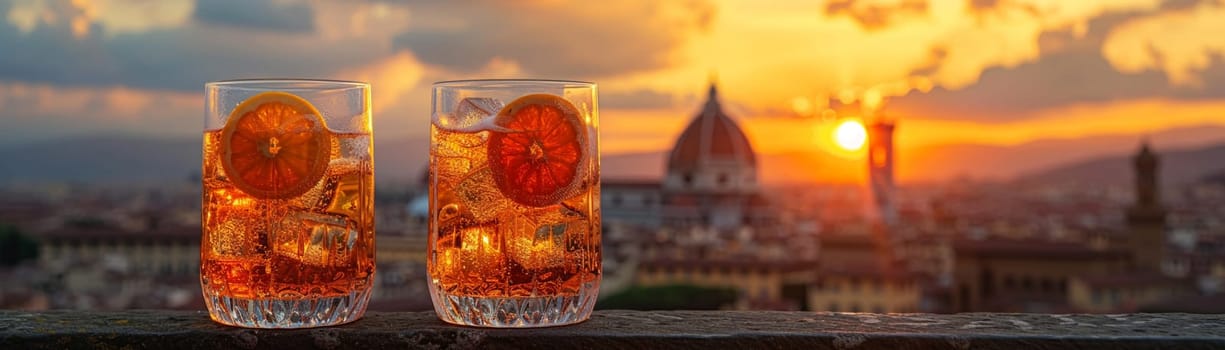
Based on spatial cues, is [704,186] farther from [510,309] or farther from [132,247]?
[510,309]

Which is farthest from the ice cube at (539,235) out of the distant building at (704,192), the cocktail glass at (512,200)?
the distant building at (704,192)

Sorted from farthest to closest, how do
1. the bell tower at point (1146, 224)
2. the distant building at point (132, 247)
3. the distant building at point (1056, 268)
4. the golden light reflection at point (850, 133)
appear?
the golden light reflection at point (850, 133) < the distant building at point (132, 247) < the bell tower at point (1146, 224) < the distant building at point (1056, 268)

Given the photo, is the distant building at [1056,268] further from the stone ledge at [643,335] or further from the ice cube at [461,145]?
the ice cube at [461,145]

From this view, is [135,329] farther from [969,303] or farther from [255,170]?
[969,303]

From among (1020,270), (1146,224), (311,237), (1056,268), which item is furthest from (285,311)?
(1146,224)

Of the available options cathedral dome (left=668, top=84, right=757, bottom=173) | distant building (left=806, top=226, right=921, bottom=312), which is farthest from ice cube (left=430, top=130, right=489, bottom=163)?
cathedral dome (left=668, top=84, right=757, bottom=173)

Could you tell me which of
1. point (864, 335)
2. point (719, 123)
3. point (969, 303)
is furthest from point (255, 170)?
point (719, 123)
